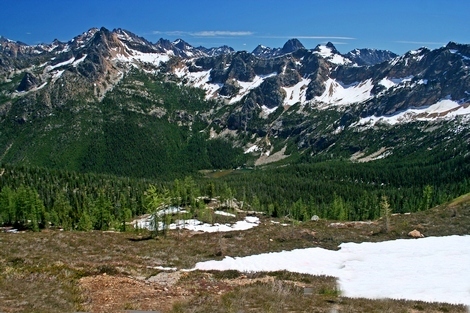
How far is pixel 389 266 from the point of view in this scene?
35250 mm

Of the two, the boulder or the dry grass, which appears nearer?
the dry grass

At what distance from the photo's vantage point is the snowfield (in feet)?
90.6

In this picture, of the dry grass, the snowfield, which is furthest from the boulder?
the dry grass

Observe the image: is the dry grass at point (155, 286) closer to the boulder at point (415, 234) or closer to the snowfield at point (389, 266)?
the snowfield at point (389, 266)

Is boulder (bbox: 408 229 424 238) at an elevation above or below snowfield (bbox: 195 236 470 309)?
above

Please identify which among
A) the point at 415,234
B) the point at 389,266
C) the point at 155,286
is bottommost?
the point at 389,266

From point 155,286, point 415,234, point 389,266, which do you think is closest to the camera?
point 155,286

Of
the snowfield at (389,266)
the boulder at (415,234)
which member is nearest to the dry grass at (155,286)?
the snowfield at (389,266)

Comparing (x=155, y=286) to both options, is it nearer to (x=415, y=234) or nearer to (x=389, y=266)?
(x=389, y=266)

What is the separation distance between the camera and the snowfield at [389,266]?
27.6 meters

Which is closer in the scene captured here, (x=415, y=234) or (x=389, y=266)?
(x=389, y=266)

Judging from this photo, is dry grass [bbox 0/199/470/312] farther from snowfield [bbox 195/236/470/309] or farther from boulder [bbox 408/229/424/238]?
boulder [bbox 408/229/424/238]

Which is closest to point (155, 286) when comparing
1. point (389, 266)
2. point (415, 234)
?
point (389, 266)

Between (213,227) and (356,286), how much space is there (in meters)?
73.9
